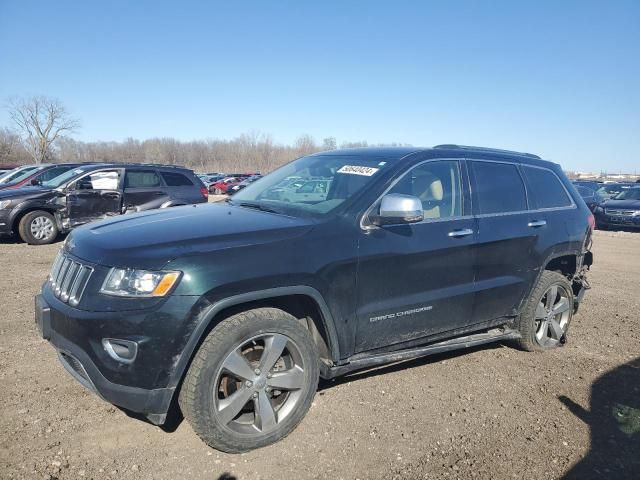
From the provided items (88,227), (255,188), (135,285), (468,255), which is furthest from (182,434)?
(468,255)

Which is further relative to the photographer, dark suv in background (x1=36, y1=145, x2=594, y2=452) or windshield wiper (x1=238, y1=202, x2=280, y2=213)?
windshield wiper (x1=238, y1=202, x2=280, y2=213)

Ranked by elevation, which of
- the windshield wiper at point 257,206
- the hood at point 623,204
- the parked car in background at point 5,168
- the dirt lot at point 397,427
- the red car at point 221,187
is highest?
the windshield wiper at point 257,206

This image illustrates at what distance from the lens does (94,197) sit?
32.1 feet

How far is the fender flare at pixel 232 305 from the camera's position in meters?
2.58

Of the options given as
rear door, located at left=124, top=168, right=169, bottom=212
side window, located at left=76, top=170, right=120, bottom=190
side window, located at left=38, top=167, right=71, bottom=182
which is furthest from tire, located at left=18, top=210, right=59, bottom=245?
side window, located at left=38, top=167, right=71, bottom=182

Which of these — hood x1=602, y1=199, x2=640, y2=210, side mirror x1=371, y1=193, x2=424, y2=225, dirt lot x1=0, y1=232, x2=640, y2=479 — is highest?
side mirror x1=371, y1=193, x2=424, y2=225

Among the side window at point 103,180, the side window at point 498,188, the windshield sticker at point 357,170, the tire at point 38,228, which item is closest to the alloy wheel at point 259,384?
the windshield sticker at point 357,170

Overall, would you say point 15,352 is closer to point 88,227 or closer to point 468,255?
point 88,227

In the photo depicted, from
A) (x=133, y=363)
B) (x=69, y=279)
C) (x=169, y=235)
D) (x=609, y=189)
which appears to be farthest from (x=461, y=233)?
(x=609, y=189)

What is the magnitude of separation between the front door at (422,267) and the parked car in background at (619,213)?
53.3 ft

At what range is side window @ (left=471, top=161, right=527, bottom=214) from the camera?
404 centimetres

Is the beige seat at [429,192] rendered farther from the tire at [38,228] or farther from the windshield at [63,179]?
the tire at [38,228]

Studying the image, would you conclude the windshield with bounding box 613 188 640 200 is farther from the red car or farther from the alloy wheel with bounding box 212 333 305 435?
the red car

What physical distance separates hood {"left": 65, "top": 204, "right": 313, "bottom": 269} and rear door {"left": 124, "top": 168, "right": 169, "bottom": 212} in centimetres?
699
